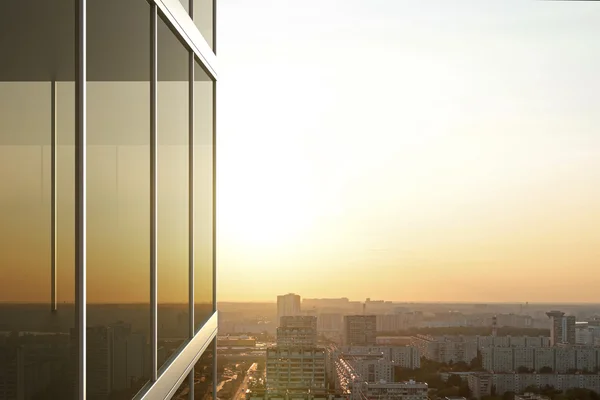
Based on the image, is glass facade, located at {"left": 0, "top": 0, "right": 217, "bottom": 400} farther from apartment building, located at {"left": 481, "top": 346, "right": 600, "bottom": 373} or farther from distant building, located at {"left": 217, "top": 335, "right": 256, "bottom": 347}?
apartment building, located at {"left": 481, "top": 346, "right": 600, "bottom": 373}

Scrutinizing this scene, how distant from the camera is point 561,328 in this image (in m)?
5.73

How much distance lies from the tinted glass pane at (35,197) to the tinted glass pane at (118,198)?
88 mm

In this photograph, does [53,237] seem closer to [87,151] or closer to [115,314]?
[87,151]

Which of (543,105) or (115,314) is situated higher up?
(543,105)

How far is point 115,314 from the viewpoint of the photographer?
1.08 metres

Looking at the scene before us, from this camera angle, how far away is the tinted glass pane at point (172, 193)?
4.91 feet

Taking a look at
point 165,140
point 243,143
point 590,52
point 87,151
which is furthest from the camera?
point 590,52

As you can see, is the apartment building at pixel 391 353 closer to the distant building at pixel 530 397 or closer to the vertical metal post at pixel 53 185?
the distant building at pixel 530 397

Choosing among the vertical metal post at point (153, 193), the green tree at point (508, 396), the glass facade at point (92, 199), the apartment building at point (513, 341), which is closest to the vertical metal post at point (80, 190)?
the glass facade at point (92, 199)

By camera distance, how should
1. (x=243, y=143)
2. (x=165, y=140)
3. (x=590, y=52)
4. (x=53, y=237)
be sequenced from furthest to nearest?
(x=590, y=52) < (x=243, y=143) < (x=165, y=140) < (x=53, y=237)

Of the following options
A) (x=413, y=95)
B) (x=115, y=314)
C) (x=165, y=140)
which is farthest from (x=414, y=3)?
(x=115, y=314)

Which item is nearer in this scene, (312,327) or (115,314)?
(115,314)

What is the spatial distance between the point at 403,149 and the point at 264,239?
51.7 inches

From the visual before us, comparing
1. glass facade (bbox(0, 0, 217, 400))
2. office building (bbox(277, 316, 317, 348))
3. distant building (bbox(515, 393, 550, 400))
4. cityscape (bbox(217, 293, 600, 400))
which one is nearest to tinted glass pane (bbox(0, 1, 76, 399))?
glass facade (bbox(0, 0, 217, 400))
